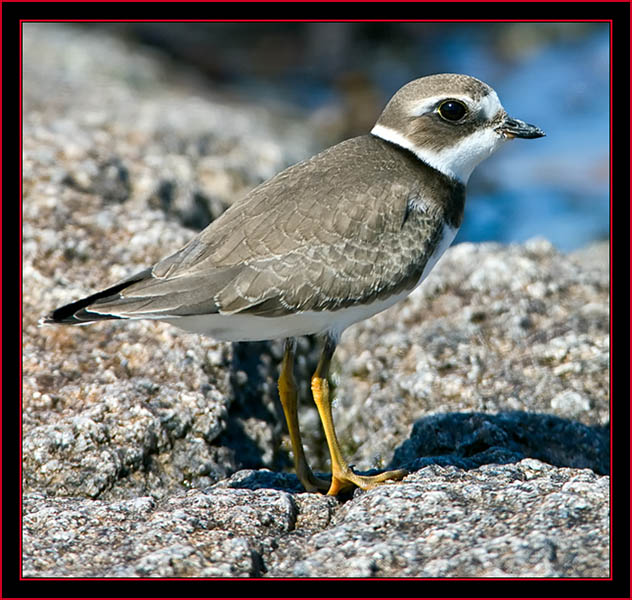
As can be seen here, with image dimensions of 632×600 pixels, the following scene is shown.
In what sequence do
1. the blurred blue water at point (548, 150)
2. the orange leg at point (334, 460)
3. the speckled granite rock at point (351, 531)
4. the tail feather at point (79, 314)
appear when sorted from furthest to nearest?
the blurred blue water at point (548, 150) < the orange leg at point (334, 460) < the tail feather at point (79, 314) < the speckled granite rock at point (351, 531)

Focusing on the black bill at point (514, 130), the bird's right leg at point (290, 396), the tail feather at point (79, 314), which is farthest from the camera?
the black bill at point (514, 130)

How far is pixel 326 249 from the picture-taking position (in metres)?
4.98

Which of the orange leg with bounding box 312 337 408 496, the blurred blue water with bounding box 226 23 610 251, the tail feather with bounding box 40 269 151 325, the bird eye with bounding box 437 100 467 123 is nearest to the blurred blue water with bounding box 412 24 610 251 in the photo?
the blurred blue water with bounding box 226 23 610 251

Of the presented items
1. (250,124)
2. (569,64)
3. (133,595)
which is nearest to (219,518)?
(133,595)

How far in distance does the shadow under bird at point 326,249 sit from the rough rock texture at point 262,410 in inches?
23.9

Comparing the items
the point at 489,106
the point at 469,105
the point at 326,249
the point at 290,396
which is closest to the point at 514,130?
the point at 489,106

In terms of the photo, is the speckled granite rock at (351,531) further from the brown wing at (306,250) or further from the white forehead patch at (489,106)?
the white forehead patch at (489,106)

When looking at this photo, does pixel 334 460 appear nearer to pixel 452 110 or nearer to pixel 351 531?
pixel 351 531

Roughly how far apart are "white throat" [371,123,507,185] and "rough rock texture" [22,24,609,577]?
4.78 feet

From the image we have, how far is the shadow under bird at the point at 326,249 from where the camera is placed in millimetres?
4855

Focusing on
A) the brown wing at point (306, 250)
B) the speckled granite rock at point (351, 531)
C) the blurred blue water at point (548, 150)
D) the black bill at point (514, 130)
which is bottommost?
the speckled granite rock at point (351, 531)

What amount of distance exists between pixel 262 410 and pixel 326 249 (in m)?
1.56

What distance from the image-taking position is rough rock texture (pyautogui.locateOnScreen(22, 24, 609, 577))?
3.99 metres

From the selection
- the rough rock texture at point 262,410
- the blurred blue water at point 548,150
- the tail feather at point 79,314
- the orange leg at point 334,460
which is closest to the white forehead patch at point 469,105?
the orange leg at point 334,460
